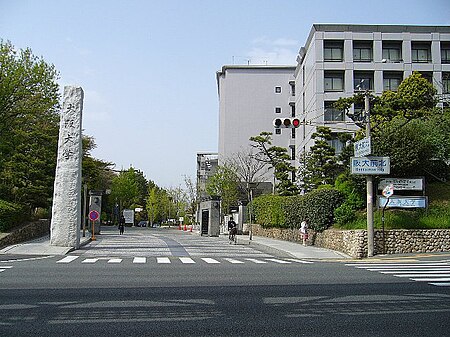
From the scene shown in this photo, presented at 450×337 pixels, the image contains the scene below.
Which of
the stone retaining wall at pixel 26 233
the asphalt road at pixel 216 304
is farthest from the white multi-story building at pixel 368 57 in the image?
the asphalt road at pixel 216 304

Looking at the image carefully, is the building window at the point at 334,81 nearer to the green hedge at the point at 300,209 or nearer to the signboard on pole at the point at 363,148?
the green hedge at the point at 300,209

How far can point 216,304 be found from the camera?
9047 mm

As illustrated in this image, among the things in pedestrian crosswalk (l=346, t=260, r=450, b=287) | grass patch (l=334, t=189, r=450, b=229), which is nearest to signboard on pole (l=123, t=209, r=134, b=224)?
grass patch (l=334, t=189, r=450, b=229)

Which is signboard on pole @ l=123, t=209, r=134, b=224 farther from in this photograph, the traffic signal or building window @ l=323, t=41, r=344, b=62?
the traffic signal

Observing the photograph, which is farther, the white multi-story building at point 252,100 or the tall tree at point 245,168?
the white multi-story building at point 252,100

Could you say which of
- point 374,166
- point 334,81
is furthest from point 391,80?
point 374,166

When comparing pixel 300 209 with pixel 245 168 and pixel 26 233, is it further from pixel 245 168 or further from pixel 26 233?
pixel 245 168

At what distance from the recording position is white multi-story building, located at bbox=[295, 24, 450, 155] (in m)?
48.2

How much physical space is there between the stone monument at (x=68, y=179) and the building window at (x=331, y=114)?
2873 centimetres

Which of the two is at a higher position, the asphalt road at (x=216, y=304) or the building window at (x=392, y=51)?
the building window at (x=392, y=51)

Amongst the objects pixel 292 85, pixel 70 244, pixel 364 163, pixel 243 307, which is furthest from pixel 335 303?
pixel 292 85

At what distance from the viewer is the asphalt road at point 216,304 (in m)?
7.29

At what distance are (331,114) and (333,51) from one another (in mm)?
5936

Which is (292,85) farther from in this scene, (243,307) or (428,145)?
(243,307)
